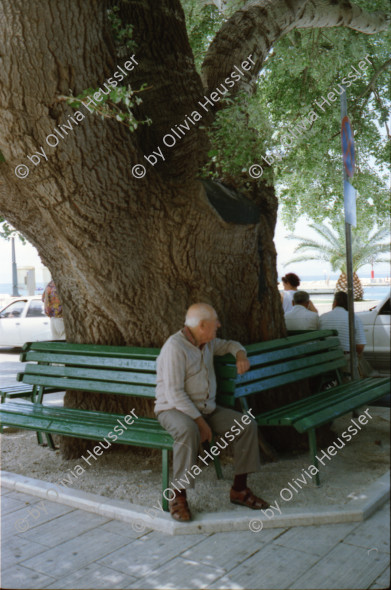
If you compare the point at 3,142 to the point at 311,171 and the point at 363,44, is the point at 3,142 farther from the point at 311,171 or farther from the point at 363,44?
the point at 363,44

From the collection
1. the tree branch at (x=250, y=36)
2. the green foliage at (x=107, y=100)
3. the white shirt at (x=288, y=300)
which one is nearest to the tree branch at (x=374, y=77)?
the tree branch at (x=250, y=36)

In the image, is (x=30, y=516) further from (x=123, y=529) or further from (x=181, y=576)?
(x=181, y=576)

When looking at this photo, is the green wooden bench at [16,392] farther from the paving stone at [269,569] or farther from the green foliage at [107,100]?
the paving stone at [269,569]

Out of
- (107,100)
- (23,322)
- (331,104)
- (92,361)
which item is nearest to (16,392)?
(92,361)

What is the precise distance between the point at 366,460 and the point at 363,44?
676 centimetres

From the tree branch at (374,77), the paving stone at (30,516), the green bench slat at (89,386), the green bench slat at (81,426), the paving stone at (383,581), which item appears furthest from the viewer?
the tree branch at (374,77)

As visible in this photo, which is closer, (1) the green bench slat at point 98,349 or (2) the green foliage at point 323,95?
(1) the green bench slat at point 98,349

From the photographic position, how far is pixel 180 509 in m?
4.09

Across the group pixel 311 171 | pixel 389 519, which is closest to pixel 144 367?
pixel 389 519

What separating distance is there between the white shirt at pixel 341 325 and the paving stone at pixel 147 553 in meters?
3.52

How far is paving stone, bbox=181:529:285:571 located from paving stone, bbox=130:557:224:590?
0.23 feet

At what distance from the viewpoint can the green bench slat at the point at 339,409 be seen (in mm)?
4475

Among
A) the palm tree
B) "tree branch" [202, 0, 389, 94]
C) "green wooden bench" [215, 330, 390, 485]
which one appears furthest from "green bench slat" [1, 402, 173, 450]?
the palm tree

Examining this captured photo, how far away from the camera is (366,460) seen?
16.7ft
